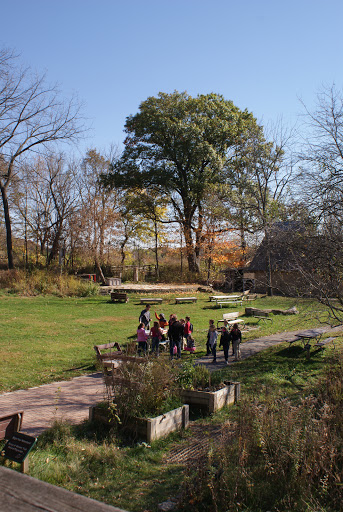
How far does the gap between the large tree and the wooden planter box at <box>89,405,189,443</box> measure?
3270 cm

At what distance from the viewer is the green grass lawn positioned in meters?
11.2

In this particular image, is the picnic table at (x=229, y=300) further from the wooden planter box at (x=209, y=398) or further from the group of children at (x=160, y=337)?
the wooden planter box at (x=209, y=398)

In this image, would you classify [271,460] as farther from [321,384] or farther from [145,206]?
[145,206]

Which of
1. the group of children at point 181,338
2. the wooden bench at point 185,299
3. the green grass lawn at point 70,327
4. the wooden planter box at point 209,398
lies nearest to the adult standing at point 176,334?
the group of children at point 181,338

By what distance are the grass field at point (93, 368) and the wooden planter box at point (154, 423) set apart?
0.16 meters

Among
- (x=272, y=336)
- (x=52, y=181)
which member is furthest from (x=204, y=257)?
(x=272, y=336)

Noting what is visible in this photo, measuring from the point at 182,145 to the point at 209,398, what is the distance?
33.9m

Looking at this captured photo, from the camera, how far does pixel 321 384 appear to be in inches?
300

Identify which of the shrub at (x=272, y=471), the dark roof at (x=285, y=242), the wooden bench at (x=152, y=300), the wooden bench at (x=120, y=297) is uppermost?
the dark roof at (x=285, y=242)

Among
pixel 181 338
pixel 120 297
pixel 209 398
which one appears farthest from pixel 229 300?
pixel 209 398

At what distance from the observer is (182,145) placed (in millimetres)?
38906

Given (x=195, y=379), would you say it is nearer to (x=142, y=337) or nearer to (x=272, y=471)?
(x=272, y=471)

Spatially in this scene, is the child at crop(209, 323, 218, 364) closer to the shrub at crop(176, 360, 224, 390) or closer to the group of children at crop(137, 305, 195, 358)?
the group of children at crop(137, 305, 195, 358)

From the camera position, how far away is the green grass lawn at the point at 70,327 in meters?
11.2
